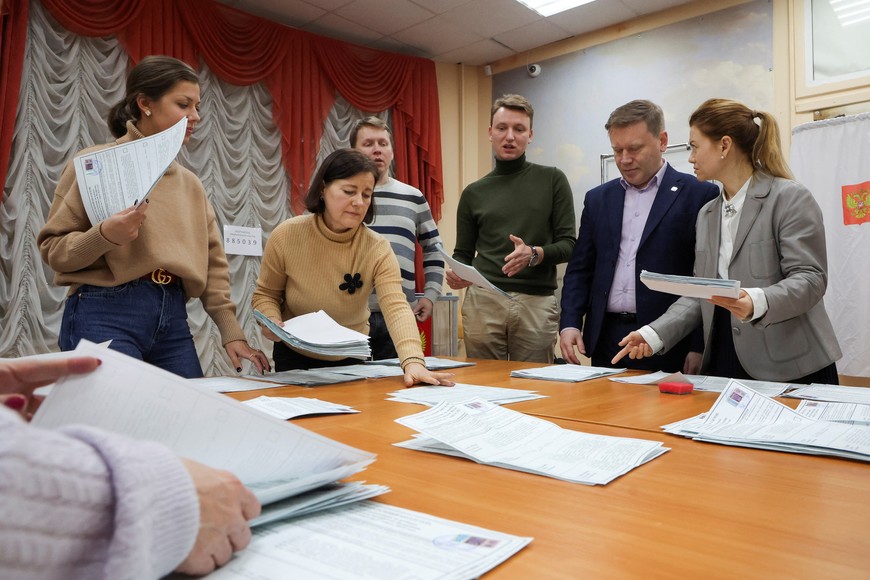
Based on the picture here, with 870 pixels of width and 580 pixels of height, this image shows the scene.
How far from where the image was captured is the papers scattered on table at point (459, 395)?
1.29 m

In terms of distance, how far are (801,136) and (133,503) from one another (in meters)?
4.22

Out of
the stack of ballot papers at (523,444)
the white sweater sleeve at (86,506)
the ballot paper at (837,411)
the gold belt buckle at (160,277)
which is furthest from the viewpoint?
the gold belt buckle at (160,277)

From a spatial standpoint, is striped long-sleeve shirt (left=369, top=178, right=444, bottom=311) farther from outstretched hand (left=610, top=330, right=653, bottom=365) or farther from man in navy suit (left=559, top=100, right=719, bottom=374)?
outstretched hand (left=610, top=330, right=653, bottom=365)

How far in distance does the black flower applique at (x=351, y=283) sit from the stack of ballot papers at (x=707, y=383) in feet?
2.58

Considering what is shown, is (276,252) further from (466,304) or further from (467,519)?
(467,519)

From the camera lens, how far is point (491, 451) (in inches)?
33.3

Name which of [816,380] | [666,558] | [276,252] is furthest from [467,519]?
[816,380]

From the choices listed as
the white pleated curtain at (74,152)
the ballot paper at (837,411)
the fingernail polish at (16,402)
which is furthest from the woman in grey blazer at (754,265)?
the white pleated curtain at (74,152)

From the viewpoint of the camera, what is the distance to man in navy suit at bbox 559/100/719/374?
6.75ft

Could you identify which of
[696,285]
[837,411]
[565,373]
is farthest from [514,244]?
[837,411]

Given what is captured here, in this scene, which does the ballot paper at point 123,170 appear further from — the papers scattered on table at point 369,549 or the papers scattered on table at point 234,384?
the papers scattered on table at point 369,549

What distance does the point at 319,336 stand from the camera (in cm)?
159

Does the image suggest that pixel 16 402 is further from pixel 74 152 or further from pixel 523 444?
pixel 74 152

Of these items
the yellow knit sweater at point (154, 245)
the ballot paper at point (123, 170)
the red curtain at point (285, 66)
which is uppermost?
the red curtain at point (285, 66)
